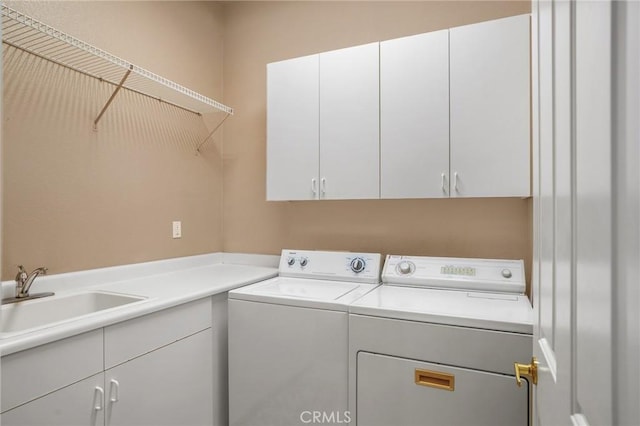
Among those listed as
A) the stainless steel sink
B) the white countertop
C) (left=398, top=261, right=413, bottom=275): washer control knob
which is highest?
(left=398, top=261, right=413, bottom=275): washer control knob

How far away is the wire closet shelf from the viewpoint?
1.39 meters

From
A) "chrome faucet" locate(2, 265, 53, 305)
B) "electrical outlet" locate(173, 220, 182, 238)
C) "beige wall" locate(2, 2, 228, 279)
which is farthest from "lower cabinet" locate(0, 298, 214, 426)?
"electrical outlet" locate(173, 220, 182, 238)

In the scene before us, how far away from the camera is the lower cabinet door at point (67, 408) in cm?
110

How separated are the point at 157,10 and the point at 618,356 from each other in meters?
2.68

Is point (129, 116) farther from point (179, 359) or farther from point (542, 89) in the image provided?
point (542, 89)

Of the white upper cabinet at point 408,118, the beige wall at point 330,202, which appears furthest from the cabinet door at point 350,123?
the beige wall at point 330,202

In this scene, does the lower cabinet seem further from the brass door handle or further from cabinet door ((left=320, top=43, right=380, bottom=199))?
the brass door handle

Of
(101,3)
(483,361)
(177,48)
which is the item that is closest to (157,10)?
(177,48)

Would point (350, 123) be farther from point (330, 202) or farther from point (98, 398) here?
point (98, 398)

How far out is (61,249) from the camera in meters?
1.72

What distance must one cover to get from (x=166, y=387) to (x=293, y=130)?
1.49 metres

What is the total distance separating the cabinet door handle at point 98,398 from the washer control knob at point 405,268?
149 cm

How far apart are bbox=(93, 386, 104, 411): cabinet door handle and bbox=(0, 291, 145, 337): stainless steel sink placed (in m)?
0.27

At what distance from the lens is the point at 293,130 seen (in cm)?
219
